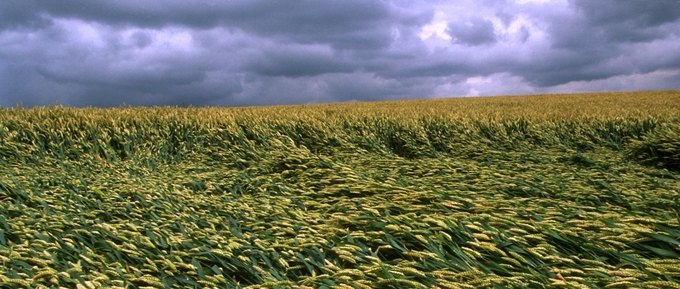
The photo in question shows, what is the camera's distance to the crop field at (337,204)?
2537mm

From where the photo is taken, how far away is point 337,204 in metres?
3.87

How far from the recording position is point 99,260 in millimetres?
3029

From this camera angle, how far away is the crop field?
254cm

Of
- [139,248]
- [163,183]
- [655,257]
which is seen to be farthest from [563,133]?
[139,248]

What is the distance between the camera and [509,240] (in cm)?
270

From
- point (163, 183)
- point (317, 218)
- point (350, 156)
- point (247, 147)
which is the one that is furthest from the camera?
point (247, 147)

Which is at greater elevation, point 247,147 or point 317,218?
point 247,147

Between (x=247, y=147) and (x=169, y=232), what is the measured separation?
346 centimetres

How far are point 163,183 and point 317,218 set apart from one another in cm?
225

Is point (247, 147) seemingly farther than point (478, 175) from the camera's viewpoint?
Yes

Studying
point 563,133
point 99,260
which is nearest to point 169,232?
point 99,260

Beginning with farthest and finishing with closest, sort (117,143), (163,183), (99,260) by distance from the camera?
(117,143), (163,183), (99,260)

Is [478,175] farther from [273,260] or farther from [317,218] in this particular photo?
[273,260]

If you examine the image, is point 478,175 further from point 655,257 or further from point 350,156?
point 655,257
